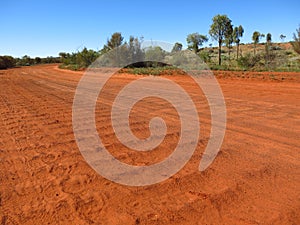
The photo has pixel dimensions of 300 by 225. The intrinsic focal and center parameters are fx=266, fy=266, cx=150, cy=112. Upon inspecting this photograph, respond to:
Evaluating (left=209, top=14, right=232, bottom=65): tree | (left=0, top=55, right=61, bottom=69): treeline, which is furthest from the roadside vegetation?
(left=0, top=55, right=61, bottom=69): treeline

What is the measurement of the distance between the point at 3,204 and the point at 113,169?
1379 millimetres

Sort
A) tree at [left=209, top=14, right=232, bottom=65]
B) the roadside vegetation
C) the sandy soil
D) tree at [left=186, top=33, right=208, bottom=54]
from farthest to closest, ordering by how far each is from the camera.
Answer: tree at [left=186, top=33, right=208, bottom=54] < tree at [left=209, top=14, right=232, bottom=65] < the roadside vegetation < the sandy soil

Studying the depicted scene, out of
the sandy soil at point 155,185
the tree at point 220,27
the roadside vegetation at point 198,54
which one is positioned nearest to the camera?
the sandy soil at point 155,185

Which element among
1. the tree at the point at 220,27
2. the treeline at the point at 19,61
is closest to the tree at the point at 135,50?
the tree at the point at 220,27

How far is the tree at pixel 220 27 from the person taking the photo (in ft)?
104

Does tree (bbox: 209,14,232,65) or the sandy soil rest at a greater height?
tree (bbox: 209,14,232,65)

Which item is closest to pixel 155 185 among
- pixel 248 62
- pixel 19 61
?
pixel 248 62

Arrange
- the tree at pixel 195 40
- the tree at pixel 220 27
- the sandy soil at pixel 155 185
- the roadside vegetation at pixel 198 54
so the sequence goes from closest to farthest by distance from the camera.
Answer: the sandy soil at pixel 155 185 < the roadside vegetation at pixel 198 54 < the tree at pixel 220 27 < the tree at pixel 195 40

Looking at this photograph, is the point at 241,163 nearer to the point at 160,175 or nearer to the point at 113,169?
the point at 160,175

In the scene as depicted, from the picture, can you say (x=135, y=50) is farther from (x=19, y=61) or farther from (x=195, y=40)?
(x=19, y=61)

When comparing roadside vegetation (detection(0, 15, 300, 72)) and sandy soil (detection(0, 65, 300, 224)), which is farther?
roadside vegetation (detection(0, 15, 300, 72))

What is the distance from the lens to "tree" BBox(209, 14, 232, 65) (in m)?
31.8

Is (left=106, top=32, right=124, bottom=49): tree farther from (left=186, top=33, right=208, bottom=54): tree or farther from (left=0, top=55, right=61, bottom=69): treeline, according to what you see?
(left=0, top=55, right=61, bottom=69): treeline

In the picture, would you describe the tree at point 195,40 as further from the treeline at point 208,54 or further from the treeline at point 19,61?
the treeline at point 19,61
